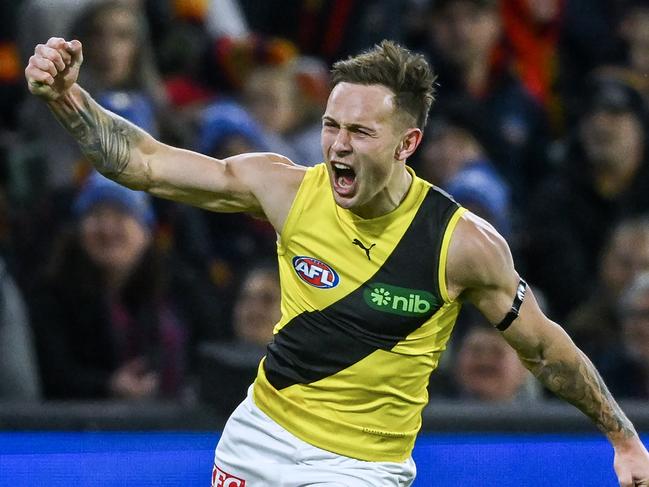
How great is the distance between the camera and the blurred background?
16.3 feet

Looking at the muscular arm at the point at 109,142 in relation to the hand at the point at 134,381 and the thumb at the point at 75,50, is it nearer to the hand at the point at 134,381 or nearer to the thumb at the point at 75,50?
the thumb at the point at 75,50

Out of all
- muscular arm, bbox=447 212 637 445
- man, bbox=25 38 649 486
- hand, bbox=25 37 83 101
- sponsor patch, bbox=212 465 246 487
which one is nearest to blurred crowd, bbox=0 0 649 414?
sponsor patch, bbox=212 465 246 487

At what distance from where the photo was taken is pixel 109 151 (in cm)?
A: 331

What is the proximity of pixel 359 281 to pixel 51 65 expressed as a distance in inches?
35.0

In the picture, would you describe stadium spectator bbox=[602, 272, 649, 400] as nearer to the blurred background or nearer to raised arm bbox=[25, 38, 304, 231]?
the blurred background

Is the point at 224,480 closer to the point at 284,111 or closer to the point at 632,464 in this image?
the point at 632,464

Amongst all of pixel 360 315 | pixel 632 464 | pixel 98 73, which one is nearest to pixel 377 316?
pixel 360 315

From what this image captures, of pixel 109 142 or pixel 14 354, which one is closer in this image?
pixel 109 142

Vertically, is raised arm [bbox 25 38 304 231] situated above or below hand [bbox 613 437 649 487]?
above

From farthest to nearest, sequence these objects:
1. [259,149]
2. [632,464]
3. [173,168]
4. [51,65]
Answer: [259,149] → [632,464] → [173,168] → [51,65]

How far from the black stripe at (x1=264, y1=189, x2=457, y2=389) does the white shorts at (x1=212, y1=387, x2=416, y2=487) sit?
0.17 meters

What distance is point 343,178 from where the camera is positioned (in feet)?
10.7

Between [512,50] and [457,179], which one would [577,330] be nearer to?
[457,179]

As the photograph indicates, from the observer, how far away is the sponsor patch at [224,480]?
343 cm
